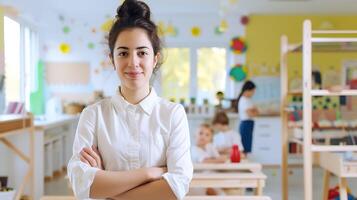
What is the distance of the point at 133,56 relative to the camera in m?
1.14

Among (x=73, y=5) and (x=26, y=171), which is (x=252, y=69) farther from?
(x=26, y=171)

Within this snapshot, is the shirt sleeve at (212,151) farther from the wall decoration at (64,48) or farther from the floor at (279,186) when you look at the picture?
the wall decoration at (64,48)

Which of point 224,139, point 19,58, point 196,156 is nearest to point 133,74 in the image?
point 196,156

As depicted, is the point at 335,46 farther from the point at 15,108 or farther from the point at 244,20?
the point at 15,108

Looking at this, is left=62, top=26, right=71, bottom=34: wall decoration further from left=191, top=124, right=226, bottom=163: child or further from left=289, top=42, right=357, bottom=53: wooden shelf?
left=289, top=42, right=357, bottom=53: wooden shelf

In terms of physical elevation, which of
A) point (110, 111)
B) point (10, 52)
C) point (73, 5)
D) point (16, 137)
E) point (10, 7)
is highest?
point (73, 5)

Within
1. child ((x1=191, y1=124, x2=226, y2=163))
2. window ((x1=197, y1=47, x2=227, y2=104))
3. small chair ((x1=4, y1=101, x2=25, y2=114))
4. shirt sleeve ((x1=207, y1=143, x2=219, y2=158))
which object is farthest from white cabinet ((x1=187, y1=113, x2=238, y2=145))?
small chair ((x1=4, y1=101, x2=25, y2=114))

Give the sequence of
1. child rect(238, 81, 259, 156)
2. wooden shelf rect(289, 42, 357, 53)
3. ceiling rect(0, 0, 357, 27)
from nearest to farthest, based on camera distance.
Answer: wooden shelf rect(289, 42, 357, 53) < child rect(238, 81, 259, 156) < ceiling rect(0, 0, 357, 27)

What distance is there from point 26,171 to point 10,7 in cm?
155

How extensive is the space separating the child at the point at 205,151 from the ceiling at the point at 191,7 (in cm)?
223

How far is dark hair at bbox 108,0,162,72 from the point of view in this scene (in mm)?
1173

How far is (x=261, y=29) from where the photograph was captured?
6668 millimetres

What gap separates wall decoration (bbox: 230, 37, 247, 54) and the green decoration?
109 inches

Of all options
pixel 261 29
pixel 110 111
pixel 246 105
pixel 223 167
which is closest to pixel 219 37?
pixel 261 29
